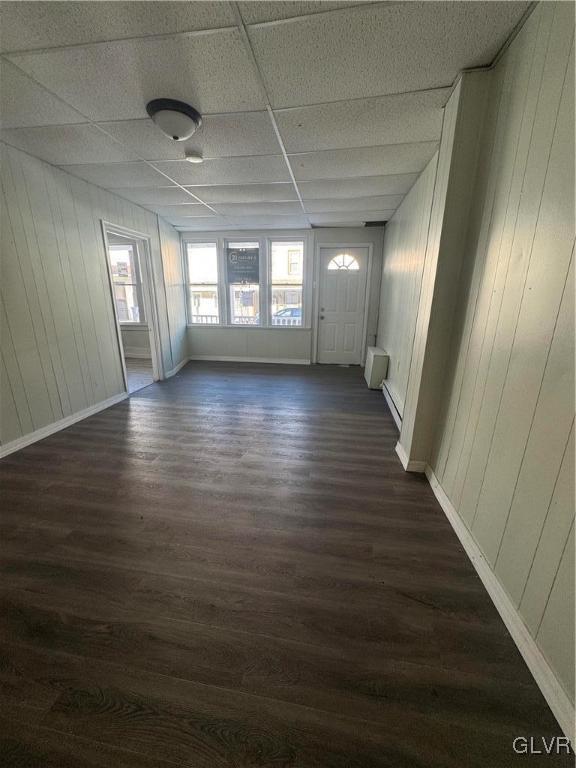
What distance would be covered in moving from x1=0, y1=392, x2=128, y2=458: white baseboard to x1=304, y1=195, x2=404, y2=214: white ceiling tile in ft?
12.1

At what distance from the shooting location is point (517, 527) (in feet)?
4.04

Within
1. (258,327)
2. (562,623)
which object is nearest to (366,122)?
(562,623)

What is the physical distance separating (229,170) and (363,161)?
1.29 metres

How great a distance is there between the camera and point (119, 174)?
2969 mm

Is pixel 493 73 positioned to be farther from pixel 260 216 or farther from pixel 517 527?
pixel 260 216

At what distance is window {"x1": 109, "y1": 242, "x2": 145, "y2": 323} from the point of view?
5945 mm

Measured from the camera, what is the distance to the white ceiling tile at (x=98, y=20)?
1.23m

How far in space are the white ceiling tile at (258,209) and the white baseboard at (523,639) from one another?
4.14 meters

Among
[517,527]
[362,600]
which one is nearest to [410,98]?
[517,527]

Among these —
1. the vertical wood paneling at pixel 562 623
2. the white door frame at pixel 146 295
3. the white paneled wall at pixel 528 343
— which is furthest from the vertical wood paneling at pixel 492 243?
the white door frame at pixel 146 295

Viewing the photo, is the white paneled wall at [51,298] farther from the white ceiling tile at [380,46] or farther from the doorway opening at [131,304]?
the white ceiling tile at [380,46]

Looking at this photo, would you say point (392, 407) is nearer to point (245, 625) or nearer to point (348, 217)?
point (245, 625)

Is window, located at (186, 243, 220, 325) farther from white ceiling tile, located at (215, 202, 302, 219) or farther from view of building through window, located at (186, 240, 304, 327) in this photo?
white ceiling tile, located at (215, 202, 302, 219)

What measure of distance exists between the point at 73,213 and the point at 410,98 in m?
3.31
